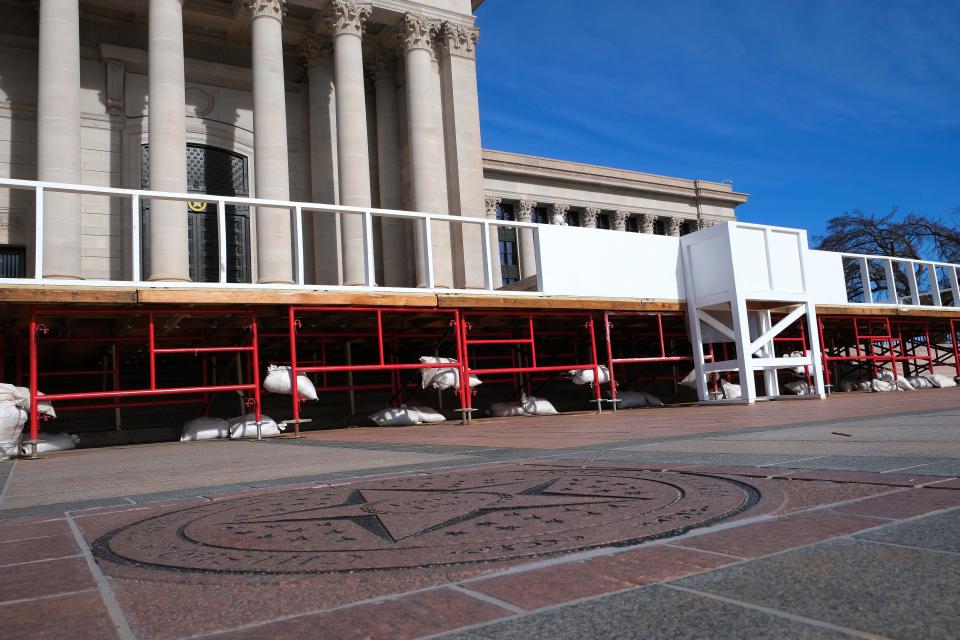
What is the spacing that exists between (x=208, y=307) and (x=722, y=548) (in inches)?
461

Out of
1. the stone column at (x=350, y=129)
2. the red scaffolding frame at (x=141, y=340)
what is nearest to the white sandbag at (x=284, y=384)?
the red scaffolding frame at (x=141, y=340)

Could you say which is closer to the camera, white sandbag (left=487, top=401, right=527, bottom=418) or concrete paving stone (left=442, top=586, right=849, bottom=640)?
concrete paving stone (left=442, top=586, right=849, bottom=640)

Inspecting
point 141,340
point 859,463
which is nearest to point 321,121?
point 141,340

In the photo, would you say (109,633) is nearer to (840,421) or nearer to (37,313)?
(840,421)

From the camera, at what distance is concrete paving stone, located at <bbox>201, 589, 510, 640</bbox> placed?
1745 mm

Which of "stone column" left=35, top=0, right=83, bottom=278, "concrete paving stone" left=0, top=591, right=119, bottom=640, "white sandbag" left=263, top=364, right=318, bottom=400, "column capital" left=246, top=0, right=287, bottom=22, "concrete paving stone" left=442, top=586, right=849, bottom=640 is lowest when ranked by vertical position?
"concrete paving stone" left=442, top=586, right=849, bottom=640

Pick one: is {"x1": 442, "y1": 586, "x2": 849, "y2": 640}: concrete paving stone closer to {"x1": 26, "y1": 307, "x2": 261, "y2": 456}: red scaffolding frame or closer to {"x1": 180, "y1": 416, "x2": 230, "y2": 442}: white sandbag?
{"x1": 26, "y1": 307, "x2": 261, "y2": 456}: red scaffolding frame

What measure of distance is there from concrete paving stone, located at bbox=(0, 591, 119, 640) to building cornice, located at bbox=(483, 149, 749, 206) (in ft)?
132

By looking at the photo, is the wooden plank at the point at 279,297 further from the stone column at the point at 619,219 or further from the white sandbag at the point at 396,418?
the stone column at the point at 619,219

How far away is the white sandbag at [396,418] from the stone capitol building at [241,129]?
571 cm

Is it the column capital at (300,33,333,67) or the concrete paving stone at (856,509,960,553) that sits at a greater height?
the column capital at (300,33,333,67)

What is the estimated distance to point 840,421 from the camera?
7801mm

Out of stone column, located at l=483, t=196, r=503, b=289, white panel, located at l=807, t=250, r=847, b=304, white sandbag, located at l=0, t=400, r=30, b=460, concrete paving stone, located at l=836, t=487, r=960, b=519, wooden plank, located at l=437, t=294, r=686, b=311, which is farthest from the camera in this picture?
stone column, located at l=483, t=196, r=503, b=289

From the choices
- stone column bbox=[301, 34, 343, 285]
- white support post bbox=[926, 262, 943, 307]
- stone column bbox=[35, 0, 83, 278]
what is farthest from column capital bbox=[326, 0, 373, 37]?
white support post bbox=[926, 262, 943, 307]
